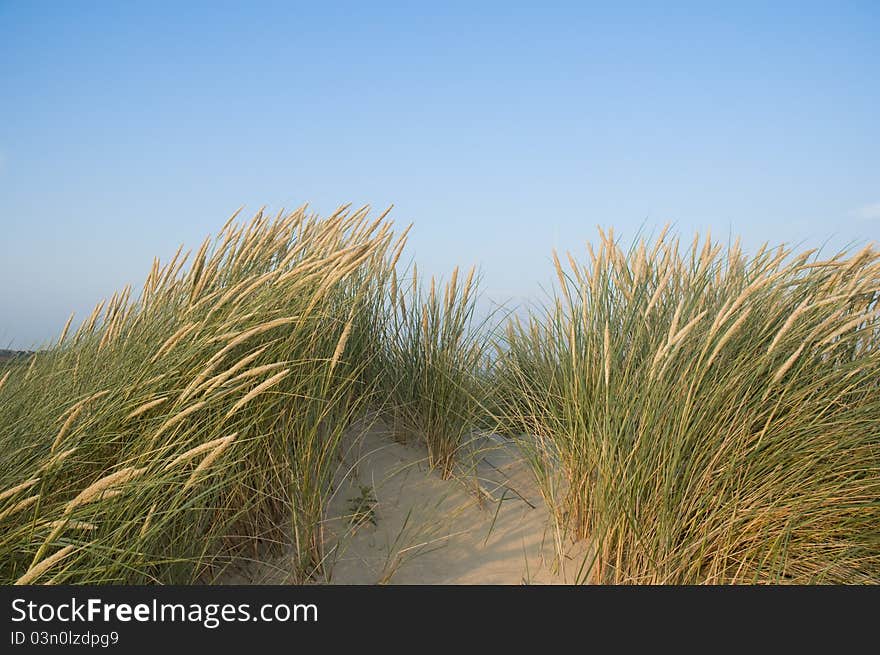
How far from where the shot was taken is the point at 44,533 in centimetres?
231

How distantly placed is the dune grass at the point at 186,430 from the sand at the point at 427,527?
0.59 ft

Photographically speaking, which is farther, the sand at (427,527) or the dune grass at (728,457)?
the sand at (427,527)

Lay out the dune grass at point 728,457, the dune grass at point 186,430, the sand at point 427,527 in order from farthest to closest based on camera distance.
A: the sand at point 427,527 < the dune grass at point 728,457 < the dune grass at point 186,430

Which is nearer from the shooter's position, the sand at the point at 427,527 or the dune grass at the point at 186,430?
the dune grass at the point at 186,430

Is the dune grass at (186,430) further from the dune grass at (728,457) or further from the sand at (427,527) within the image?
the dune grass at (728,457)

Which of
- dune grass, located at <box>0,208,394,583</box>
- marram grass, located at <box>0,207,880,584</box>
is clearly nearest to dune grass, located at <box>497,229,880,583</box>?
marram grass, located at <box>0,207,880,584</box>

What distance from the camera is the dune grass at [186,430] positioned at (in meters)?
2.30

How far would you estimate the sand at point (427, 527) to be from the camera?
3057 mm

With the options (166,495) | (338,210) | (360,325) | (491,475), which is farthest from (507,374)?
(166,495)

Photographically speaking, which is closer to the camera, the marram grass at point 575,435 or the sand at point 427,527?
the marram grass at point 575,435

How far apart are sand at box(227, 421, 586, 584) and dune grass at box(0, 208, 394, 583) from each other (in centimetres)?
18

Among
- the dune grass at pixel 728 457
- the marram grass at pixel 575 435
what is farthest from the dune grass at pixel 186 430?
the dune grass at pixel 728 457

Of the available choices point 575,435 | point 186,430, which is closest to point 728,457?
point 575,435

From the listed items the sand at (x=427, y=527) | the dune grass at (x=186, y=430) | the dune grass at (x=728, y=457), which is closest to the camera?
the dune grass at (x=186, y=430)
